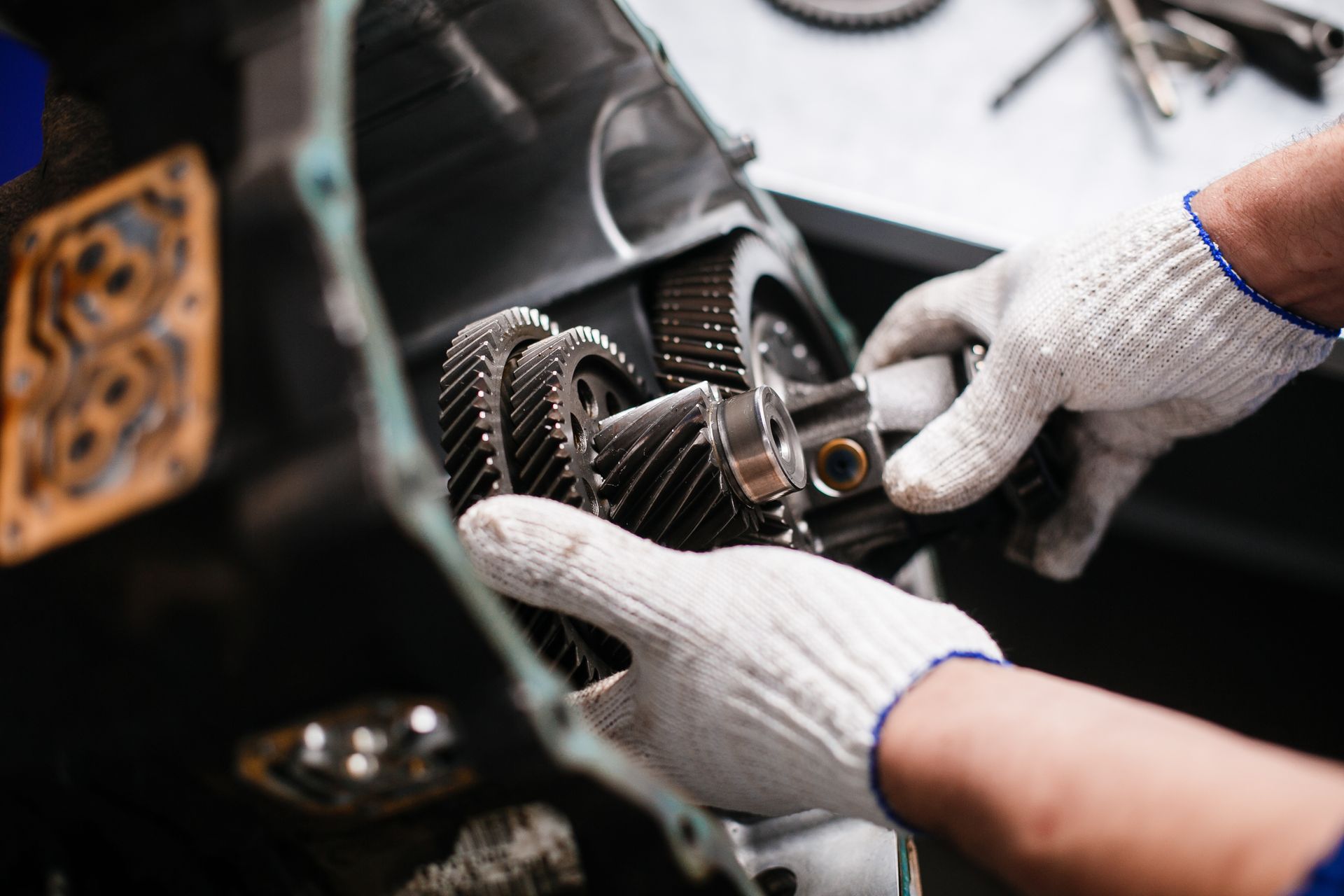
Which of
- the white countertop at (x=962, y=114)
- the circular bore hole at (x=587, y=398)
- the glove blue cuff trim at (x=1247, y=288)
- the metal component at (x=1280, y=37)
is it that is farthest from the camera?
the metal component at (x=1280, y=37)

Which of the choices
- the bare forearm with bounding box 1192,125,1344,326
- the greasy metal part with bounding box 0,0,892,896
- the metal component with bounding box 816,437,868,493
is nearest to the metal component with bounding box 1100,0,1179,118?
the bare forearm with bounding box 1192,125,1344,326

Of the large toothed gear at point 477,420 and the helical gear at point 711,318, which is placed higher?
the large toothed gear at point 477,420

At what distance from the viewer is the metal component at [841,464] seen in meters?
1.12

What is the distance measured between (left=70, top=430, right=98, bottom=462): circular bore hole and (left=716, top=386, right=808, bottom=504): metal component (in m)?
0.53

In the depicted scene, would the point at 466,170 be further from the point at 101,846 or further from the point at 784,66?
the point at 784,66

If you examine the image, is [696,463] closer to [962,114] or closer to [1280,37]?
[962,114]

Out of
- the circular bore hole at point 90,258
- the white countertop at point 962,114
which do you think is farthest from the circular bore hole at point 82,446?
the white countertop at point 962,114

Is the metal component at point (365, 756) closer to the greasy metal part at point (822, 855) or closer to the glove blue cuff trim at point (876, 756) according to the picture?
the glove blue cuff trim at point (876, 756)

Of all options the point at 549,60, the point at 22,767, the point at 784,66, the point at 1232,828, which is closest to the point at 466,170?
the point at 549,60

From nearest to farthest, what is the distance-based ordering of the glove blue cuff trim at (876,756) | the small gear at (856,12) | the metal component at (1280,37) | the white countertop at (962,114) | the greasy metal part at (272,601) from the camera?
the greasy metal part at (272,601) < the glove blue cuff trim at (876,756) < the white countertop at (962,114) < the metal component at (1280,37) < the small gear at (856,12)

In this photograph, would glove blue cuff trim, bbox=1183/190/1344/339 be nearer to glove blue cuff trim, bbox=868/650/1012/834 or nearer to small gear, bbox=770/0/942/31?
glove blue cuff trim, bbox=868/650/1012/834

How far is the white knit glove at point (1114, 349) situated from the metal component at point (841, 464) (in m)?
0.04

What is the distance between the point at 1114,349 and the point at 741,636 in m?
0.64

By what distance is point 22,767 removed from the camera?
0.58 m
